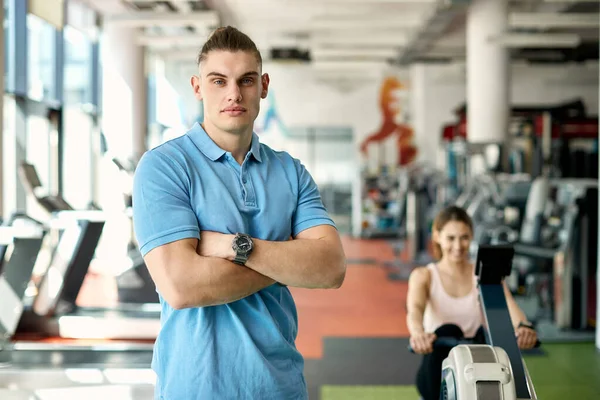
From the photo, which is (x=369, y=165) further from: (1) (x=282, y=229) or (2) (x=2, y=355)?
(1) (x=282, y=229)

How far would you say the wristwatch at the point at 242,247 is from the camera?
1526mm

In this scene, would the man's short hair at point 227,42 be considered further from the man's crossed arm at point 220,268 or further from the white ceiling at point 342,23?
the white ceiling at point 342,23

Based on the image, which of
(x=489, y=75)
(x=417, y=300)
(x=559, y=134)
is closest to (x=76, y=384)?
(x=417, y=300)

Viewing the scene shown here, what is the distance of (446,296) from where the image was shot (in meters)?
2.96

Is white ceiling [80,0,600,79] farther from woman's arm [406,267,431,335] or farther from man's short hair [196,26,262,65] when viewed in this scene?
man's short hair [196,26,262,65]

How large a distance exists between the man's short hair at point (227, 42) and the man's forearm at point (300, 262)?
0.44 metres

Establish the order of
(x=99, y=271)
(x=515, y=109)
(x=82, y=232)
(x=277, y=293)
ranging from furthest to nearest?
(x=515, y=109) → (x=99, y=271) → (x=82, y=232) → (x=277, y=293)

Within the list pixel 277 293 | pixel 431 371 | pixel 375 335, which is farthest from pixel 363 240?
pixel 277 293

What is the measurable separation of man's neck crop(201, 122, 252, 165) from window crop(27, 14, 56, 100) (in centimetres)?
694

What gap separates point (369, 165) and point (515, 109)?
153 inches

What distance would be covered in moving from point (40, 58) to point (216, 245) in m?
8.05

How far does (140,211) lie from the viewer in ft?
5.07

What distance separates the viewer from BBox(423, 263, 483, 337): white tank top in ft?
9.57

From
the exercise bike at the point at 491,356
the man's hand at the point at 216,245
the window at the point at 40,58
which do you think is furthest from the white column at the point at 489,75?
the man's hand at the point at 216,245
